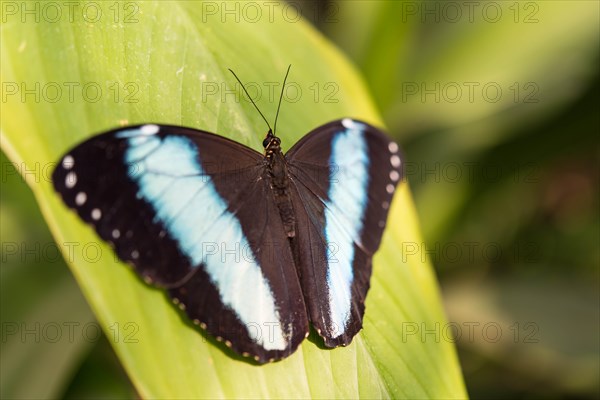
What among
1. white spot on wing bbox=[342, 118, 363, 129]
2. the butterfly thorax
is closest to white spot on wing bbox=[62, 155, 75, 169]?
the butterfly thorax

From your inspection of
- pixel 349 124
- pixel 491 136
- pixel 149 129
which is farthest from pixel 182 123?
pixel 491 136

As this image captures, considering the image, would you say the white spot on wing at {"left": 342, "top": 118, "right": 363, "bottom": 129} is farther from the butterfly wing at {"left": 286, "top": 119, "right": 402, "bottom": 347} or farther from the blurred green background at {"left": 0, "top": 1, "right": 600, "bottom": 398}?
the blurred green background at {"left": 0, "top": 1, "right": 600, "bottom": 398}

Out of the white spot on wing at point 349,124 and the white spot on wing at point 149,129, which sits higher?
the white spot on wing at point 149,129

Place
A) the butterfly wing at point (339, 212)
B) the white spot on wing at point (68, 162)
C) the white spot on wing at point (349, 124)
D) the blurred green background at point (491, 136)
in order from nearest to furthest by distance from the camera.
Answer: the white spot on wing at point (68, 162) < the butterfly wing at point (339, 212) < the white spot on wing at point (349, 124) < the blurred green background at point (491, 136)

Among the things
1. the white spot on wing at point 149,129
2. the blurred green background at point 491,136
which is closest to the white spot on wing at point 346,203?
the white spot on wing at point 149,129

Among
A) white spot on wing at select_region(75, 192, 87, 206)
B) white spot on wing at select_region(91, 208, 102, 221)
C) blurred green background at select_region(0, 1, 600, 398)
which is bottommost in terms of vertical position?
blurred green background at select_region(0, 1, 600, 398)

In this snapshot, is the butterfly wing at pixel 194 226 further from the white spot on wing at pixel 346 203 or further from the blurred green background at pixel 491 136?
the blurred green background at pixel 491 136

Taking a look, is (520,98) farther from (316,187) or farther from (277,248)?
(277,248)
